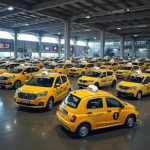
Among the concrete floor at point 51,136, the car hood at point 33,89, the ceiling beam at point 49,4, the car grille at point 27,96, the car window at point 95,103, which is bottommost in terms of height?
the concrete floor at point 51,136

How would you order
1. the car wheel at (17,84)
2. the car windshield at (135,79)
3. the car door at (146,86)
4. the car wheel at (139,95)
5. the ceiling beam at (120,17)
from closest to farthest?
the car wheel at (139,95) < the car door at (146,86) < the car windshield at (135,79) < the car wheel at (17,84) < the ceiling beam at (120,17)

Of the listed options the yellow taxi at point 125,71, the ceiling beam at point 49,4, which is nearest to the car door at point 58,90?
the ceiling beam at point 49,4

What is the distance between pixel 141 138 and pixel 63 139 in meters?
2.60

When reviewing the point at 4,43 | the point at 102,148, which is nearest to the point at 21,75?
the point at 102,148

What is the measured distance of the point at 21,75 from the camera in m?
15.0

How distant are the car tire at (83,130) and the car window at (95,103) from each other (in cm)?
62

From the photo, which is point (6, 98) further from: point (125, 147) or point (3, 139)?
point (125, 147)

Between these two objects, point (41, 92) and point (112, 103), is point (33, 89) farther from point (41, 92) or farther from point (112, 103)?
point (112, 103)

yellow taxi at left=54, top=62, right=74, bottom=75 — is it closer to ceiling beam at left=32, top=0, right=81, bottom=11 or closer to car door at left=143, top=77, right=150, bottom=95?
ceiling beam at left=32, top=0, right=81, bottom=11

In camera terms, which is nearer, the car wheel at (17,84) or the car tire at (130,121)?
the car tire at (130,121)

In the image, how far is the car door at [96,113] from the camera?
680 centimetres

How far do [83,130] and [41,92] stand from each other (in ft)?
10.5

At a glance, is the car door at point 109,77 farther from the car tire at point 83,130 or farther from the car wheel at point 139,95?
the car tire at point 83,130

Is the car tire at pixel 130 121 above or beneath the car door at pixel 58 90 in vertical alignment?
beneath
